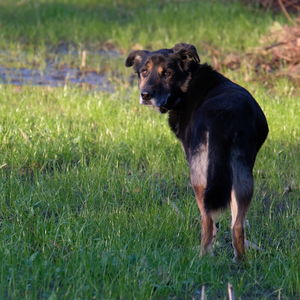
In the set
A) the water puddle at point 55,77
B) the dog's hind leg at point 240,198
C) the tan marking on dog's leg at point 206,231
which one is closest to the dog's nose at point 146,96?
the tan marking on dog's leg at point 206,231

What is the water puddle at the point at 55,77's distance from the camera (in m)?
10.3

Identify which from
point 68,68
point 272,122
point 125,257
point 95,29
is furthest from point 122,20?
point 125,257

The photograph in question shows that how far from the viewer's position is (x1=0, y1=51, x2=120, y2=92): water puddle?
404 inches

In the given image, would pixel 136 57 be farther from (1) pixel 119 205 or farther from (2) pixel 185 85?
(1) pixel 119 205

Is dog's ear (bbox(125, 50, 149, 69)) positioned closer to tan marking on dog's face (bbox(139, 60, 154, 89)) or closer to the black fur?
the black fur

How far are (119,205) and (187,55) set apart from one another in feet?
4.03

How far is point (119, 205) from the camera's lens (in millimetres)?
5836

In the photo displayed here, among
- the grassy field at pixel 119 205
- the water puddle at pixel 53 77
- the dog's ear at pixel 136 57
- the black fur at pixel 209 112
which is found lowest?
the grassy field at pixel 119 205

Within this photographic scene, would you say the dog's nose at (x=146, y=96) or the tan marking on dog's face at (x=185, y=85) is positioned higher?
the tan marking on dog's face at (x=185, y=85)

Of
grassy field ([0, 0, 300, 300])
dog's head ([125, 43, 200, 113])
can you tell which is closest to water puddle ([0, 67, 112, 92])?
grassy field ([0, 0, 300, 300])

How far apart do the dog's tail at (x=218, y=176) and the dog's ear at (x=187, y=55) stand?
46.6 inches

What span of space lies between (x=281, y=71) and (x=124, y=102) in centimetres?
243

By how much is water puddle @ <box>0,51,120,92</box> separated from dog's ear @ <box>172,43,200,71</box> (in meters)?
4.29

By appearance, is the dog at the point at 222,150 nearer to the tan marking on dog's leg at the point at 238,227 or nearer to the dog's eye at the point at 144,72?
the tan marking on dog's leg at the point at 238,227
